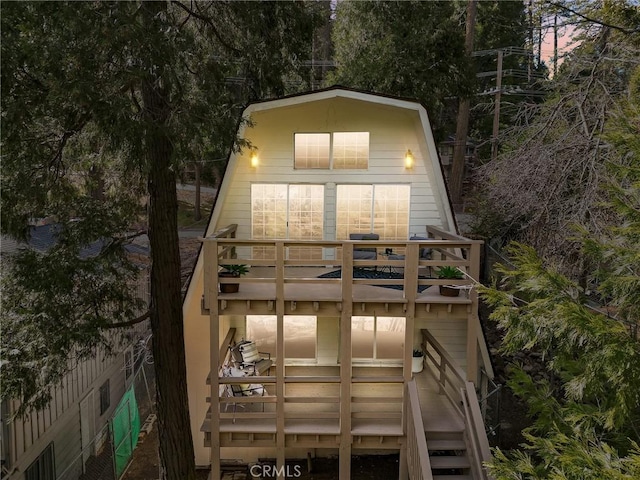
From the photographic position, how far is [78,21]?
501cm

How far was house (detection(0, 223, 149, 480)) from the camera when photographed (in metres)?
6.84

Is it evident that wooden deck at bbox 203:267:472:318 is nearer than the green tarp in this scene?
A: Yes

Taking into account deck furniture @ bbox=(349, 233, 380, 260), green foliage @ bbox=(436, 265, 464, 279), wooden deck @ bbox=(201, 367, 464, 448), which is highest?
deck furniture @ bbox=(349, 233, 380, 260)

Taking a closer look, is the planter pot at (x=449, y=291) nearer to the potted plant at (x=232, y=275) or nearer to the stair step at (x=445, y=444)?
the stair step at (x=445, y=444)

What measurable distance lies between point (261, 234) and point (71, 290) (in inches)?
158

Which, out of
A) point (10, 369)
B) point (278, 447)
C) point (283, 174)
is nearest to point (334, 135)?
point (283, 174)

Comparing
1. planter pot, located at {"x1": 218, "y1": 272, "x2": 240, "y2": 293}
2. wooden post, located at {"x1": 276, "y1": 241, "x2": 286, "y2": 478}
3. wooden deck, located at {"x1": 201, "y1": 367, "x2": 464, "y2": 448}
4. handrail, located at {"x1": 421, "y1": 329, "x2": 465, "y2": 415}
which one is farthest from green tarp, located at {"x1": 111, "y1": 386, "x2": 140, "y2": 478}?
handrail, located at {"x1": 421, "y1": 329, "x2": 465, "y2": 415}

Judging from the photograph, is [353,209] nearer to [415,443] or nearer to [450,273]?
[450,273]

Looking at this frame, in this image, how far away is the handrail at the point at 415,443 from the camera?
19.4 ft

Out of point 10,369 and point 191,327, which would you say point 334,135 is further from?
point 10,369

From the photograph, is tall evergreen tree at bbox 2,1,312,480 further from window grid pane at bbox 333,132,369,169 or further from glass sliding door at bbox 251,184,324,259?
glass sliding door at bbox 251,184,324,259

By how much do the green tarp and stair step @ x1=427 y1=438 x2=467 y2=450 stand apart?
555 centimetres

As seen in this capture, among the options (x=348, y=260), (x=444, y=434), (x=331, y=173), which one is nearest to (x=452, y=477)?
(x=444, y=434)

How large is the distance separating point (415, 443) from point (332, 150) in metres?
5.73
